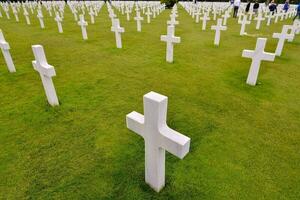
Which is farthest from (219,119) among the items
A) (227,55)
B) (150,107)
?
(227,55)

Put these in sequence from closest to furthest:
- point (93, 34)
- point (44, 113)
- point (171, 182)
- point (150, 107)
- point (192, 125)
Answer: point (150, 107)
point (171, 182)
point (192, 125)
point (44, 113)
point (93, 34)

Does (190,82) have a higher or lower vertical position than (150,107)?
lower

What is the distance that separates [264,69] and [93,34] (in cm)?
822

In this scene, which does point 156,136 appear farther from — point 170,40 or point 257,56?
point 170,40

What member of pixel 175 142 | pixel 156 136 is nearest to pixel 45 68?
pixel 156 136

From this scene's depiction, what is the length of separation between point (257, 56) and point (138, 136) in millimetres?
3212

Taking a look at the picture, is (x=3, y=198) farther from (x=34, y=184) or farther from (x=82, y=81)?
(x=82, y=81)

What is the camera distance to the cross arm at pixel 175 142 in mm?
1529

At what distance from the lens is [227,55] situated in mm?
6812

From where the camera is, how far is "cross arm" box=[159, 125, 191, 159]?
5.02ft

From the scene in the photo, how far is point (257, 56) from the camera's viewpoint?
14.3 ft

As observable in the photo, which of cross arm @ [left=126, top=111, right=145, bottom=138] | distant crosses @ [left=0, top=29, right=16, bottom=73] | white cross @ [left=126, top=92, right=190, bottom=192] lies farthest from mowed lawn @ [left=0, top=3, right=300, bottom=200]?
cross arm @ [left=126, top=111, right=145, bottom=138]

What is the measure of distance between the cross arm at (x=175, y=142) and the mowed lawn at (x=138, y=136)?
2.49ft

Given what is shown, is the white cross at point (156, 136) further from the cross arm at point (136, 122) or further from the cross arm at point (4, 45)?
the cross arm at point (4, 45)
